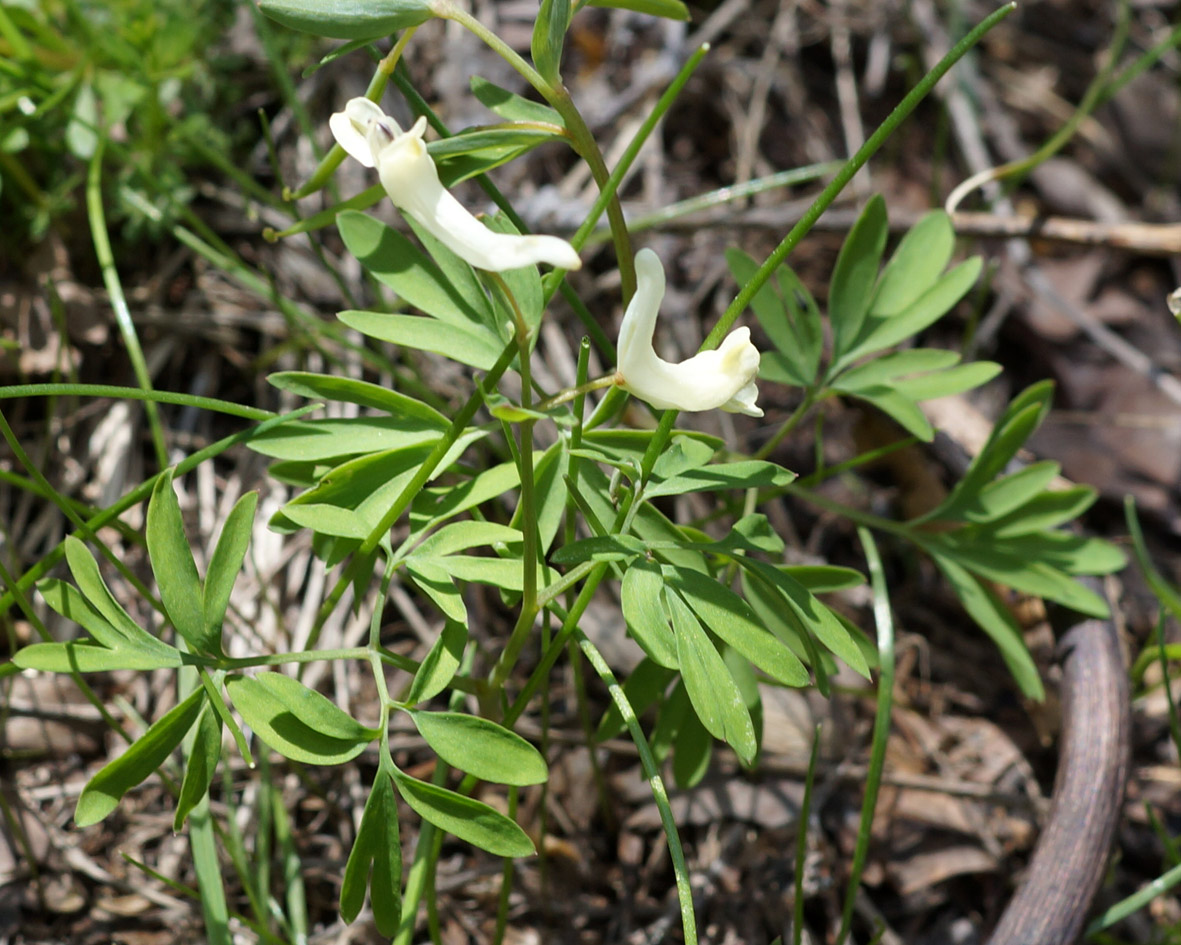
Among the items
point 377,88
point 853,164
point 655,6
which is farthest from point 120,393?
point 853,164

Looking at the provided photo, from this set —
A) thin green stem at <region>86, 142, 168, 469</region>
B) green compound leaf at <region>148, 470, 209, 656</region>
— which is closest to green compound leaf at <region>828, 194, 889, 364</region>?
green compound leaf at <region>148, 470, 209, 656</region>

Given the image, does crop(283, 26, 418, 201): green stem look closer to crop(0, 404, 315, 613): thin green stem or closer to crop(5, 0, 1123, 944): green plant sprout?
crop(5, 0, 1123, 944): green plant sprout

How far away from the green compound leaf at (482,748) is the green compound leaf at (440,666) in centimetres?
3

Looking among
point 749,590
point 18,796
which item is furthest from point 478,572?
point 18,796

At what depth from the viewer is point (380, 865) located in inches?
43.6

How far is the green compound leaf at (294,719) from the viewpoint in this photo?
1080 mm

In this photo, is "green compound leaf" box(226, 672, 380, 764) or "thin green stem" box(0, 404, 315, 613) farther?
"thin green stem" box(0, 404, 315, 613)

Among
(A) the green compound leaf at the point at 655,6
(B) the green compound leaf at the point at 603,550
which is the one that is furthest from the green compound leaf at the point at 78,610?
(A) the green compound leaf at the point at 655,6

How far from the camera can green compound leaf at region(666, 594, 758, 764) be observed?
1032 mm

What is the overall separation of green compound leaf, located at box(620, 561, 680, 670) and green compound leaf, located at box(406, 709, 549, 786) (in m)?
0.18

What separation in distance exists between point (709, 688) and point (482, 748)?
275mm

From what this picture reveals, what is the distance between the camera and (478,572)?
3.81 feet

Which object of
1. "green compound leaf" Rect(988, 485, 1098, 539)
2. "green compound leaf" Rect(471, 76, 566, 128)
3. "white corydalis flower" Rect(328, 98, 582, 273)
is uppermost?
"green compound leaf" Rect(471, 76, 566, 128)

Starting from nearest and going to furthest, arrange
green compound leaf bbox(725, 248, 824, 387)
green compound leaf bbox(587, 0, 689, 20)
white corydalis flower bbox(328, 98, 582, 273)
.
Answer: white corydalis flower bbox(328, 98, 582, 273), green compound leaf bbox(587, 0, 689, 20), green compound leaf bbox(725, 248, 824, 387)
